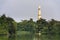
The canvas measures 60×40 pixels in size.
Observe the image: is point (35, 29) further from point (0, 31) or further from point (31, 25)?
point (0, 31)

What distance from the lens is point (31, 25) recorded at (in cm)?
7569

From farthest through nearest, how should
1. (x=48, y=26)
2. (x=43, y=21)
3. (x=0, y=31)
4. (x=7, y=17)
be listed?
(x=43, y=21)
(x=48, y=26)
(x=7, y=17)
(x=0, y=31)

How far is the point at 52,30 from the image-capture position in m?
66.7

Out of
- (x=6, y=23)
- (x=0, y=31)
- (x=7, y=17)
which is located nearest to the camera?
(x=0, y=31)

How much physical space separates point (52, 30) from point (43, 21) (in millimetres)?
11583

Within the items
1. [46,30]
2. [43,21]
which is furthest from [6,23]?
[43,21]

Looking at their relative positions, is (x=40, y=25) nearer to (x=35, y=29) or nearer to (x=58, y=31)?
(x=35, y=29)

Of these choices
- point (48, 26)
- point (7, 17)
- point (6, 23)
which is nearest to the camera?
point (6, 23)

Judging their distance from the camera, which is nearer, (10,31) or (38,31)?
(10,31)

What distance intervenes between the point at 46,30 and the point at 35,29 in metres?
4.58

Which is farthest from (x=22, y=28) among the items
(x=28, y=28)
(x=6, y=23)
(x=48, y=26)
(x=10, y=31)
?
(x=10, y=31)

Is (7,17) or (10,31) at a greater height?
(7,17)

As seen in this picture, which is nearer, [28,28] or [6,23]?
[6,23]

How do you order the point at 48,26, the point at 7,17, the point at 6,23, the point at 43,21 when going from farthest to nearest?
the point at 43,21
the point at 48,26
the point at 7,17
the point at 6,23
